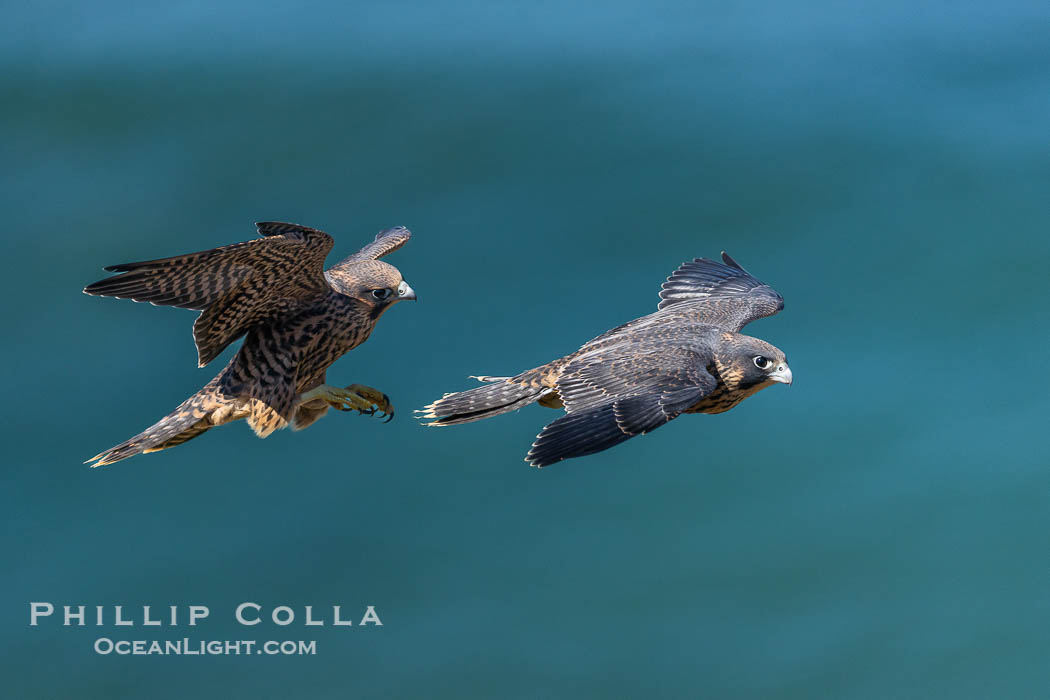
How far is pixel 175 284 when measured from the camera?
7.52 meters

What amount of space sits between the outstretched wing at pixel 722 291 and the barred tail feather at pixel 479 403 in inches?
61.8

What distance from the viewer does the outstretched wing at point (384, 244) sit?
9.05 m

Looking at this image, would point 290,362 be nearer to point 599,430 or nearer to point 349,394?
point 349,394

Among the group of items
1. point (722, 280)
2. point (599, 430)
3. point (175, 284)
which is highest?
point (722, 280)

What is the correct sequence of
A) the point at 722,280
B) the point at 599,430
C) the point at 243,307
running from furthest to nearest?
the point at 722,280 < the point at 243,307 < the point at 599,430

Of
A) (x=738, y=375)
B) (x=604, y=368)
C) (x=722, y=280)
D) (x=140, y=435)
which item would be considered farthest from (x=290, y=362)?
(x=722, y=280)

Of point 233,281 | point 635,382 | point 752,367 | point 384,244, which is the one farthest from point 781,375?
point 233,281

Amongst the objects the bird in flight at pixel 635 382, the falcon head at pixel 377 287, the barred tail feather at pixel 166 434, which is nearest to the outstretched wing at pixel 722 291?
the bird in flight at pixel 635 382

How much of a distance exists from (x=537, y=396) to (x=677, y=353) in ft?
2.71

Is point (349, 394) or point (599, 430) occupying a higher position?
point (349, 394)

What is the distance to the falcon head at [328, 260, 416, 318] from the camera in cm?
826

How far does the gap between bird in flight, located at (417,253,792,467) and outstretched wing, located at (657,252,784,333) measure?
48mm

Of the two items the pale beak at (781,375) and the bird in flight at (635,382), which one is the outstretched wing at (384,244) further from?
the pale beak at (781,375)

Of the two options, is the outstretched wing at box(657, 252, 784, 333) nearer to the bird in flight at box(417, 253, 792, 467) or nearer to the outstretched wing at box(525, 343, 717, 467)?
the bird in flight at box(417, 253, 792, 467)
